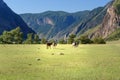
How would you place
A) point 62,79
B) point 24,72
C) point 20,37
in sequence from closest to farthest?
point 62,79 → point 24,72 → point 20,37

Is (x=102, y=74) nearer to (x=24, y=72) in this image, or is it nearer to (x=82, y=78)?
(x=82, y=78)

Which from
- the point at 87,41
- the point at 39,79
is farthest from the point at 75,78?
the point at 87,41

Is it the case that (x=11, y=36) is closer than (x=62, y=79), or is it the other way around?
(x=62, y=79)

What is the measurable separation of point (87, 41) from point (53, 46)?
11839 centimetres

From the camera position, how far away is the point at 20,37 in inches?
6900

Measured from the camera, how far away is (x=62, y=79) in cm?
2228

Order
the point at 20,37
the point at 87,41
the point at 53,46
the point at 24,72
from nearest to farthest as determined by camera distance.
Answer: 1. the point at 24,72
2. the point at 53,46
3. the point at 20,37
4. the point at 87,41

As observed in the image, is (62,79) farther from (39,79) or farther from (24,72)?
(24,72)

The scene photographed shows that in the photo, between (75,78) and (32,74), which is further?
(32,74)

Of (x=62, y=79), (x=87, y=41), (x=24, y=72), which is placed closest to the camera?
(x=62, y=79)

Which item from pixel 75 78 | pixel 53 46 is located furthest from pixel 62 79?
pixel 53 46

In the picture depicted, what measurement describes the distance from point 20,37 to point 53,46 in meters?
101

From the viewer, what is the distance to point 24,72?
26016 mm

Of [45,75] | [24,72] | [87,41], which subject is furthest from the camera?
[87,41]
